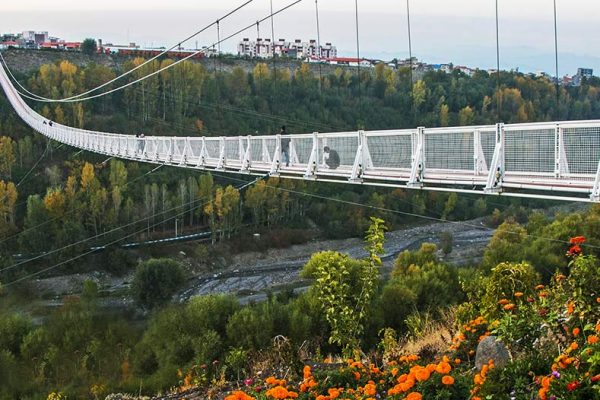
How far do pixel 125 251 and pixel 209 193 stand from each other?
5.31 meters

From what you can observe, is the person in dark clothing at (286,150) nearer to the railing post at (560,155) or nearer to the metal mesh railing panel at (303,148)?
the metal mesh railing panel at (303,148)

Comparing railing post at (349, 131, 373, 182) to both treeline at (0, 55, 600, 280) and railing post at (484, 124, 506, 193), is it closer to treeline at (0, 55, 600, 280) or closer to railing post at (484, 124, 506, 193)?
railing post at (484, 124, 506, 193)

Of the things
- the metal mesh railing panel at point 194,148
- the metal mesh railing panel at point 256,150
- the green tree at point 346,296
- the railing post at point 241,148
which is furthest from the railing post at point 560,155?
the metal mesh railing panel at point 194,148

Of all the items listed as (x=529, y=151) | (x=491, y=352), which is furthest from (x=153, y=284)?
(x=491, y=352)

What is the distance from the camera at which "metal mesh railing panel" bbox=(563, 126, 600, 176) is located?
14.2 feet

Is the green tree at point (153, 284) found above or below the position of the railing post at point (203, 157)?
below

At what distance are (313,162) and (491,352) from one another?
3942 mm

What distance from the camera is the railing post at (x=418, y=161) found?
18.4ft

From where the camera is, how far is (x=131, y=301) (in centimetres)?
2316

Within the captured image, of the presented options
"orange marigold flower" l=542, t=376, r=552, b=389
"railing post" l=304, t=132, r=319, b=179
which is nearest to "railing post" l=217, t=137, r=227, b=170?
"railing post" l=304, t=132, r=319, b=179

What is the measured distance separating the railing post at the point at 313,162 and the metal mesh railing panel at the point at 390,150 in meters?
0.94

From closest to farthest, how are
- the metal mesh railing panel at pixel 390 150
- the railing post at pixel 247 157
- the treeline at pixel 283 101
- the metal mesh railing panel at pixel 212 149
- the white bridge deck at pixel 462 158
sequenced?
the white bridge deck at pixel 462 158
the metal mesh railing panel at pixel 390 150
the railing post at pixel 247 157
the metal mesh railing panel at pixel 212 149
the treeline at pixel 283 101

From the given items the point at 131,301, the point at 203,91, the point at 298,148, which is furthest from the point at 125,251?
the point at 298,148

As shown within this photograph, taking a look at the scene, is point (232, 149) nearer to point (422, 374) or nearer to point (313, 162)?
point (313, 162)
